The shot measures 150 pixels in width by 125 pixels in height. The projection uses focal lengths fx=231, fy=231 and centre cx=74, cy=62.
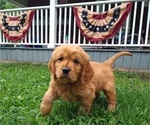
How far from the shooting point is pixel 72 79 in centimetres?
239

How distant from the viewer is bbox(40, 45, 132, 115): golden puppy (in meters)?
2.38

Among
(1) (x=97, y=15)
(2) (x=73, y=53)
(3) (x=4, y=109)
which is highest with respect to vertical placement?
(1) (x=97, y=15)

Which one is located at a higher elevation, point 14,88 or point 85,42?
point 85,42

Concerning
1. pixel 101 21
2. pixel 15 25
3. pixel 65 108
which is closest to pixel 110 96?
pixel 65 108

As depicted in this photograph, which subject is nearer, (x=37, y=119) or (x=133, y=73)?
(x=37, y=119)

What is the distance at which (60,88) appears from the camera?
8.64ft

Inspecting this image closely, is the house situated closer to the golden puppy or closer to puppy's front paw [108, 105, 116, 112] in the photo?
puppy's front paw [108, 105, 116, 112]

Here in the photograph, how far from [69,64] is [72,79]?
0.54 feet

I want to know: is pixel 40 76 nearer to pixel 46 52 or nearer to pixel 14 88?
pixel 14 88

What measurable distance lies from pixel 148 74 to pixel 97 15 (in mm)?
2217

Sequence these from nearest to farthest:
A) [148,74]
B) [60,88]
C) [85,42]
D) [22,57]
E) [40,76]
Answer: [60,88] < [40,76] < [148,74] < [85,42] < [22,57]

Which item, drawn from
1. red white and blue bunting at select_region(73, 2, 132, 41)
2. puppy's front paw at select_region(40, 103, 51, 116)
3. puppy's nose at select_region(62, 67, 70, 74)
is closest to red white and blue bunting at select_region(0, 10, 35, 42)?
red white and blue bunting at select_region(73, 2, 132, 41)

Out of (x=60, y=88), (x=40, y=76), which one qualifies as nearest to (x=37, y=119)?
(x=60, y=88)

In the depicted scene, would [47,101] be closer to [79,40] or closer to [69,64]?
[69,64]
